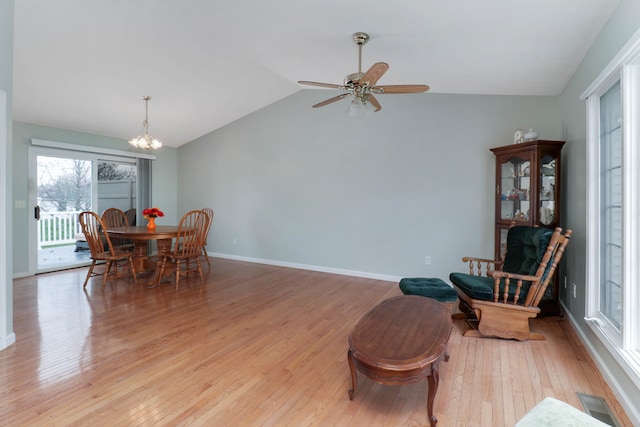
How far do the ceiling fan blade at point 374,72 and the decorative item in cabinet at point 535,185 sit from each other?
6.05 feet

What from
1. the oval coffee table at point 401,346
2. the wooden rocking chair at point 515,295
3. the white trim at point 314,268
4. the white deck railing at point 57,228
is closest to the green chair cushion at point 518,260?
the wooden rocking chair at point 515,295

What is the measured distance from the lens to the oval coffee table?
156 cm

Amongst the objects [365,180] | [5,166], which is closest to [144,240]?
[5,166]

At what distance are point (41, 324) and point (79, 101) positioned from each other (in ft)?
9.75

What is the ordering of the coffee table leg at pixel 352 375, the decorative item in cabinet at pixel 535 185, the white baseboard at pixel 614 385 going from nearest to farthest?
the white baseboard at pixel 614 385 < the coffee table leg at pixel 352 375 < the decorative item in cabinet at pixel 535 185

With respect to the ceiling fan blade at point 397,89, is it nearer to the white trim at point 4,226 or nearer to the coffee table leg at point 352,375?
the coffee table leg at point 352,375

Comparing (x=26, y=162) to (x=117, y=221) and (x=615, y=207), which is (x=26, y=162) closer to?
(x=117, y=221)

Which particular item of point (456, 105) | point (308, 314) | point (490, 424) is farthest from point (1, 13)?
point (456, 105)

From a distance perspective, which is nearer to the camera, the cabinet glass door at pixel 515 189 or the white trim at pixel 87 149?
the cabinet glass door at pixel 515 189

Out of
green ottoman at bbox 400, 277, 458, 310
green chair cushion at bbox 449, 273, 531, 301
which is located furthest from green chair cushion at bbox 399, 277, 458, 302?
green chair cushion at bbox 449, 273, 531, 301

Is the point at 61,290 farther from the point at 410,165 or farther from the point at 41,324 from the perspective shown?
the point at 410,165

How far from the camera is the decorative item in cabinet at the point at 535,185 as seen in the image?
318cm

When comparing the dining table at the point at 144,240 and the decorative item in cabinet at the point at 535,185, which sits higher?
the decorative item in cabinet at the point at 535,185

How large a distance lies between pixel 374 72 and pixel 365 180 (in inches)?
97.6
